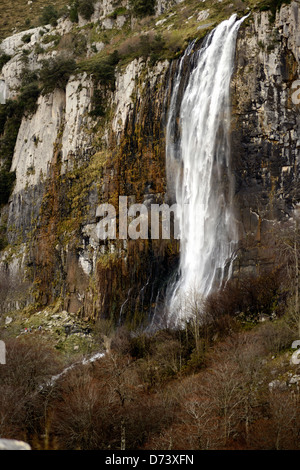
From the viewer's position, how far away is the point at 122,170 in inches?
1986

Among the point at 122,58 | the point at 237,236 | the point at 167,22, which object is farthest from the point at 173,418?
the point at 167,22

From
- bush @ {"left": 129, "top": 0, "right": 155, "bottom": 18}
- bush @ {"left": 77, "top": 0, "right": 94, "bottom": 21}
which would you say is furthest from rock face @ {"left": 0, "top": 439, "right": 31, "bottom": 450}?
bush @ {"left": 77, "top": 0, "right": 94, "bottom": 21}

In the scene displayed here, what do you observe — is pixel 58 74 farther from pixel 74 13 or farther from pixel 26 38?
pixel 26 38

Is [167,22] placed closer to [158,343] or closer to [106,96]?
[106,96]

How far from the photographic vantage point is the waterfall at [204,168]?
142ft

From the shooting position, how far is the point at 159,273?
4694cm

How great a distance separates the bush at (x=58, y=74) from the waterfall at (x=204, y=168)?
16141 mm

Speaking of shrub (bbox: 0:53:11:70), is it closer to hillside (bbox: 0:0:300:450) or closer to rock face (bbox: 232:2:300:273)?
hillside (bbox: 0:0:300:450)

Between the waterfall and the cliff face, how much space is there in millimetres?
998

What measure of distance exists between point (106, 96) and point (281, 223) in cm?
2453

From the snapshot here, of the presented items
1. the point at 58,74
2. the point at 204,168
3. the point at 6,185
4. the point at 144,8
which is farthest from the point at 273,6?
the point at 6,185

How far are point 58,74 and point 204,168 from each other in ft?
78.3

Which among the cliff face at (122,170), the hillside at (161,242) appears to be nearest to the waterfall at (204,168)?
the hillside at (161,242)

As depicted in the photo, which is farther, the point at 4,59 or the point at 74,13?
the point at 4,59
